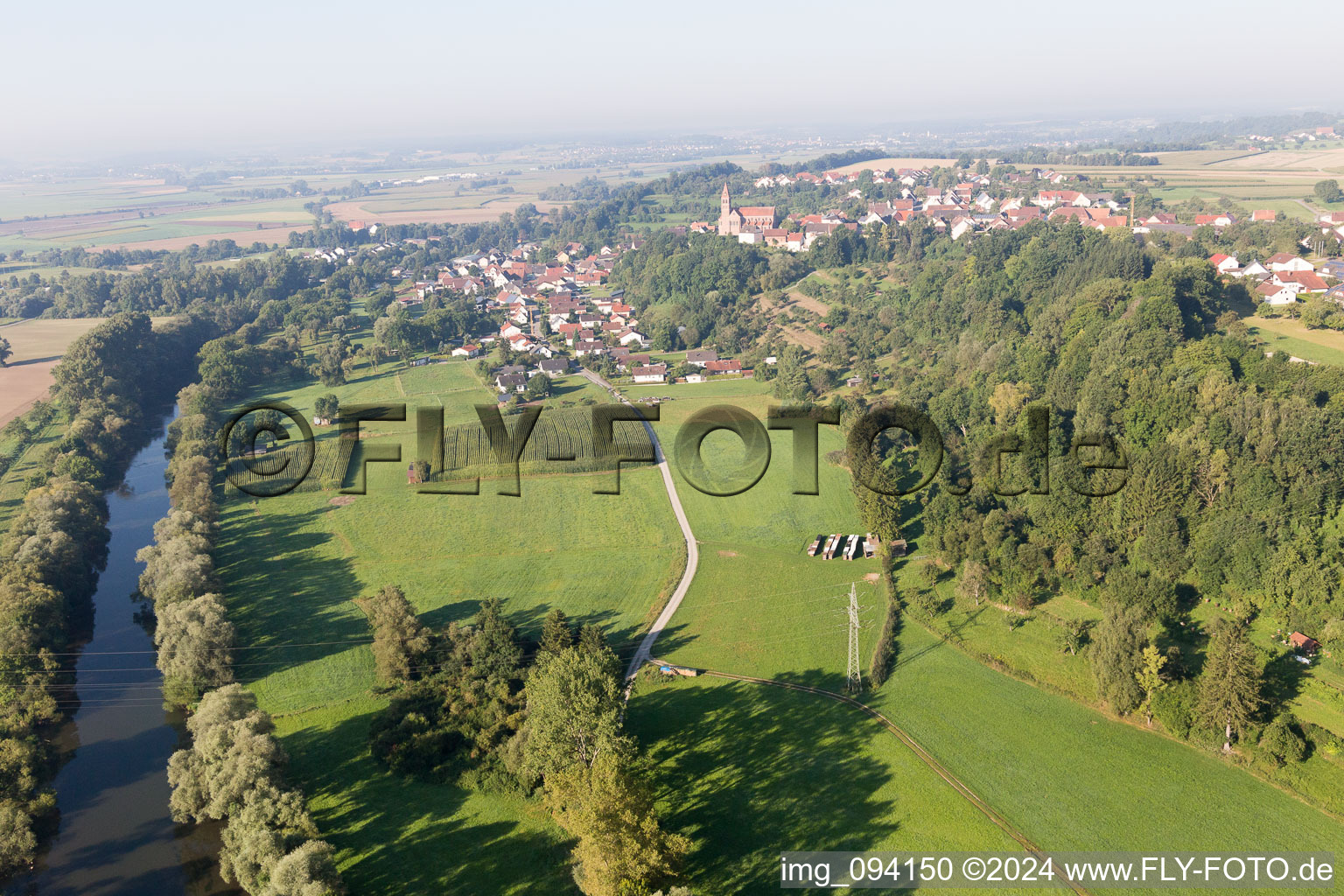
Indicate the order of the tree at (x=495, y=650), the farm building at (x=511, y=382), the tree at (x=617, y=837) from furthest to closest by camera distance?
the farm building at (x=511, y=382)
the tree at (x=495, y=650)
the tree at (x=617, y=837)

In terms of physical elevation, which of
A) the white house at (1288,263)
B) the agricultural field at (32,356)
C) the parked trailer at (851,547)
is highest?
the white house at (1288,263)

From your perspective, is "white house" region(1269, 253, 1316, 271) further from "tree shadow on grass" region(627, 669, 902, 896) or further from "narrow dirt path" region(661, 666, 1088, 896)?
"tree shadow on grass" region(627, 669, 902, 896)

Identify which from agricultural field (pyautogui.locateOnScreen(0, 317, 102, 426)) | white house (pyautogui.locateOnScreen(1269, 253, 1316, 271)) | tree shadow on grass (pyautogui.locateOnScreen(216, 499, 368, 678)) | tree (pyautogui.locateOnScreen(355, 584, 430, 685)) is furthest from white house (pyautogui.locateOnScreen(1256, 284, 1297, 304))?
agricultural field (pyautogui.locateOnScreen(0, 317, 102, 426))

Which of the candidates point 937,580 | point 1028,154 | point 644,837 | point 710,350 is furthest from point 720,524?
point 1028,154

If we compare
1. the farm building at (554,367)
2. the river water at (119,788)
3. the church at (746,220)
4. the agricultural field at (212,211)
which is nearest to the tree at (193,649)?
the river water at (119,788)

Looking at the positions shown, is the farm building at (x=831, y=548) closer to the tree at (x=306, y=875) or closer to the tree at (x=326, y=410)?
the tree at (x=306, y=875)
